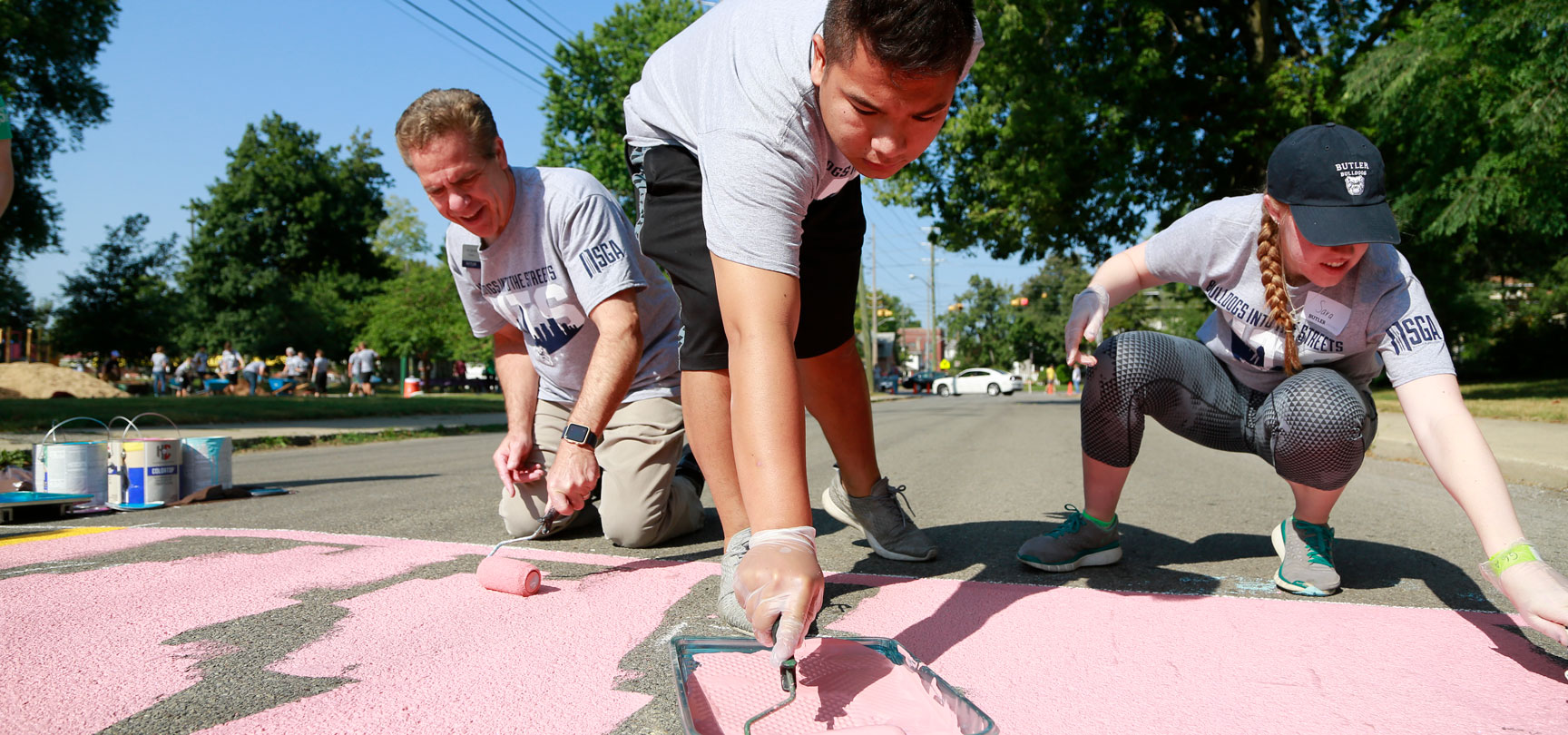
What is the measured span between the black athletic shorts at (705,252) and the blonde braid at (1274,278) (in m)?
1.08

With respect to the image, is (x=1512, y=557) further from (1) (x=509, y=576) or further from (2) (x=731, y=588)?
(1) (x=509, y=576)

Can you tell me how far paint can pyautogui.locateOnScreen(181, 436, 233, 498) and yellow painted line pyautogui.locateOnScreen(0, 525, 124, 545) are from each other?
3.72 ft

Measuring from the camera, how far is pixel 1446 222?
11.9 meters

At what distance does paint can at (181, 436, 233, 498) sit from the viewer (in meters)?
4.36

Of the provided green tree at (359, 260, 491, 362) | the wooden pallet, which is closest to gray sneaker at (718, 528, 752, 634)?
the wooden pallet

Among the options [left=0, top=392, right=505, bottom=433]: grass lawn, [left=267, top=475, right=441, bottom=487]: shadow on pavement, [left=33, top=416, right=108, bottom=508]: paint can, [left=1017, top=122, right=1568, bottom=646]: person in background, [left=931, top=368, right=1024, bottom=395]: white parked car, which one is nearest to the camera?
[left=1017, top=122, right=1568, bottom=646]: person in background

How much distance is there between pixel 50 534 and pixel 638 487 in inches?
79.6

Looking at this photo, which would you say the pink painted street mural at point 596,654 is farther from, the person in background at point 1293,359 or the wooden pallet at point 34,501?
the wooden pallet at point 34,501

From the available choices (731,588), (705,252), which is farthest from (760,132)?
(731,588)

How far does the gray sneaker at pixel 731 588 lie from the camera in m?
1.97

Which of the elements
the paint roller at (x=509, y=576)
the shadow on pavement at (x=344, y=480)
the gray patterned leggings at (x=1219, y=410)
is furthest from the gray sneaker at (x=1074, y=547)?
the shadow on pavement at (x=344, y=480)

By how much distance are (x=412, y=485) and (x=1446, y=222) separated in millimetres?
13149

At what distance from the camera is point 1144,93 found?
1608cm

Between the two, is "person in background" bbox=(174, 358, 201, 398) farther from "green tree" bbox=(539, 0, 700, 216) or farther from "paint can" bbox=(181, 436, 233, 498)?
"paint can" bbox=(181, 436, 233, 498)
